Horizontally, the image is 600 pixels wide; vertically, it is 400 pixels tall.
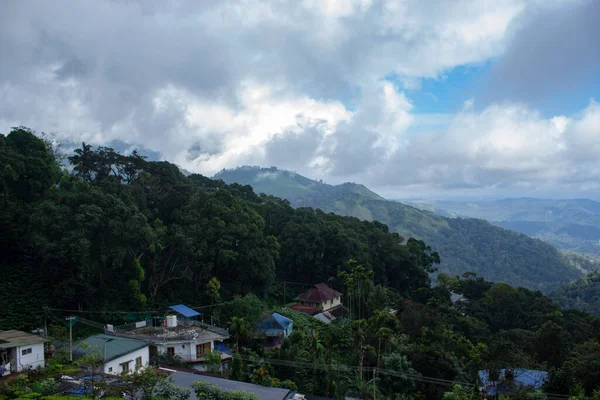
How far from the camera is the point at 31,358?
17.8 meters

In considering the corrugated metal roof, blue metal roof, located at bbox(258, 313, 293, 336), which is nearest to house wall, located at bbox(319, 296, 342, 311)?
blue metal roof, located at bbox(258, 313, 293, 336)

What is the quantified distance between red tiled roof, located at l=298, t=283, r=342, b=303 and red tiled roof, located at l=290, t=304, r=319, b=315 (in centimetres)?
82

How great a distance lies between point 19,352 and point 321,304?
85.0ft

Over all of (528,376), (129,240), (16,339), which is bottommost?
(528,376)

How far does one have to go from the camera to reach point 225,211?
1331 inches

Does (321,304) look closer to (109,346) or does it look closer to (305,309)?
(305,309)

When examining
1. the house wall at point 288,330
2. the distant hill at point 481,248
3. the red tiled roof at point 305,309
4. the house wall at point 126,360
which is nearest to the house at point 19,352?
the house wall at point 126,360

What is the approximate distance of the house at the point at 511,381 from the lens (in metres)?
21.3

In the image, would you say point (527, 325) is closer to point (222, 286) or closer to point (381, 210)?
point (222, 286)

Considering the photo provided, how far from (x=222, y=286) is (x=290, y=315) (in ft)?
19.7

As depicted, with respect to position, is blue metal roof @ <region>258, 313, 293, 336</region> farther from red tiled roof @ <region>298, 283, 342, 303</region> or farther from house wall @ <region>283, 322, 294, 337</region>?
red tiled roof @ <region>298, 283, 342, 303</region>

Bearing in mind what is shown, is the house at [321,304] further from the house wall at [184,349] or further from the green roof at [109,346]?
the green roof at [109,346]

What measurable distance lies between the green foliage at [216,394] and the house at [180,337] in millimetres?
9059

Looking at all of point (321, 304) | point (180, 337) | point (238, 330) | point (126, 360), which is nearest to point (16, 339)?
point (126, 360)
